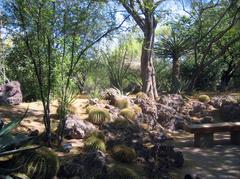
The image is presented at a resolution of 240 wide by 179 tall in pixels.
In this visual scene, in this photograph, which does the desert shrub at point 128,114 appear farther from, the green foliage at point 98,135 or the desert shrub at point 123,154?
the desert shrub at point 123,154

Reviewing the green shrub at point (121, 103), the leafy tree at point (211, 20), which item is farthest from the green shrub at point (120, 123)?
the leafy tree at point (211, 20)

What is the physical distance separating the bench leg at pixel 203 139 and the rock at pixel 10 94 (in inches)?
203

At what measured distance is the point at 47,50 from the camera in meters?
8.17

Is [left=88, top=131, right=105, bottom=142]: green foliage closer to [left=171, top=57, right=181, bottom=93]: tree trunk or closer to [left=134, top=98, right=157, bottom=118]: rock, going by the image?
[left=134, top=98, right=157, bottom=118]: rock

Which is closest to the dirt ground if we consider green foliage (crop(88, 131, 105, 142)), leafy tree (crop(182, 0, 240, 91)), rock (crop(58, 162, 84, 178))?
green foliage (crop(88, 131, 105, 142))

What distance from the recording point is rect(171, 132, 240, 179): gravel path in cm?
806

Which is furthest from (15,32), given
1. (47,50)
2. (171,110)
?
(171,110)

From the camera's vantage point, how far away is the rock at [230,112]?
14.1 m

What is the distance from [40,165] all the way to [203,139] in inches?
196

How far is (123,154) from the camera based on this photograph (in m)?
8.20

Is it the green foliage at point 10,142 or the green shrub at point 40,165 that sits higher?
the green foliage at point 10,142

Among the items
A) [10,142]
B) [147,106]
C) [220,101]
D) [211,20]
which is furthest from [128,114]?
[211,20]

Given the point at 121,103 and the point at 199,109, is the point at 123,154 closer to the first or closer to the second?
the point at 121,103

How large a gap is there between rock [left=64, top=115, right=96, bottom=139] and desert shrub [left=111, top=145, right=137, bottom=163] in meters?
1.27
